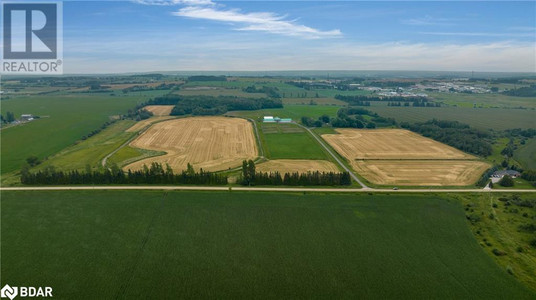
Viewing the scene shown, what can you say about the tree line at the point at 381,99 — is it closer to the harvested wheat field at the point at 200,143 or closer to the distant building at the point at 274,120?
the distant building at the point at 274,120

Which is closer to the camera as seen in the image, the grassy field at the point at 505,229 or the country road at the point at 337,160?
the grassy field at the point at 505,229

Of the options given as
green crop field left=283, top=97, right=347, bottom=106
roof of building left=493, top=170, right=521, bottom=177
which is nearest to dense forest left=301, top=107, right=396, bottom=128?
roof of building left=493, top=170, right=521, bottom=177

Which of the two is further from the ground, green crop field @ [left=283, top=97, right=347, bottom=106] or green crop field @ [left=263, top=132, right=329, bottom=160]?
green crop field @ [left=283, top=97, right=347, bottom=106]

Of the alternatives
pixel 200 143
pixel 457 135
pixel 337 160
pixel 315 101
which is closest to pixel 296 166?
pixel 337 160

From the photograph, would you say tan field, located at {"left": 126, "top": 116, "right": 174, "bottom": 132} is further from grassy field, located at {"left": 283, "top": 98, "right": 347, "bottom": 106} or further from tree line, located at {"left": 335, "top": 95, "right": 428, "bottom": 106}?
tree line, located at {"left": 335, "top": 95, "right": 428, "bottom": 106}

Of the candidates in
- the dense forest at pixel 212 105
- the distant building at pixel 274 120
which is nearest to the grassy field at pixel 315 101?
the dense forest at pixel 212 105

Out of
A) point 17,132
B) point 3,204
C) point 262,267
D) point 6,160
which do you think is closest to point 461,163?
point 262,267
